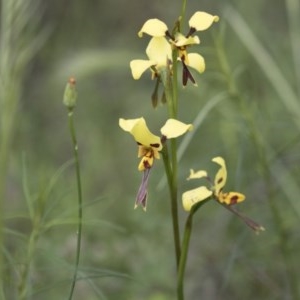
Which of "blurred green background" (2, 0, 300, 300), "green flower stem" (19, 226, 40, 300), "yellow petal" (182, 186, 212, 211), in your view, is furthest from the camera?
"blurred green background" (2, 0, 300, 300)

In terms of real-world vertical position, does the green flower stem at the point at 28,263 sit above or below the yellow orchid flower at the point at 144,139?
below

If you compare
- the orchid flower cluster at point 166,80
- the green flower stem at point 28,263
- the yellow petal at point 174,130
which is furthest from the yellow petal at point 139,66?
the green flower stem at point 28,263

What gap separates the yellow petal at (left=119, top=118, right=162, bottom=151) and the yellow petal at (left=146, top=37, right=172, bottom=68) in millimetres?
112

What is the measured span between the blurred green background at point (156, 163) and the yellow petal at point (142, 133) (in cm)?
32

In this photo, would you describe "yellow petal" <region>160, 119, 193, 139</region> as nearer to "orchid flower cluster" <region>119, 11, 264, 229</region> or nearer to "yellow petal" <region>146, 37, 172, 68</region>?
"orchid flower cluster" <region>119, 11, 264, 229</region>

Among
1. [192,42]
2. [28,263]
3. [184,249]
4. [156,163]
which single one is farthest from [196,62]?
[156,163]

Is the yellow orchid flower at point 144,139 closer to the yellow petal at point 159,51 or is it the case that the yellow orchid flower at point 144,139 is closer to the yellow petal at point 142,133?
the yellow petal at point 142,133

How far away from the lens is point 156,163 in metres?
3.93

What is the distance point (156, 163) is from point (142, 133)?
2315 millimetres

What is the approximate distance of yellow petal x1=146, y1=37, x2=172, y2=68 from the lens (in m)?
1.64

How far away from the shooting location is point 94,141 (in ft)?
14.5

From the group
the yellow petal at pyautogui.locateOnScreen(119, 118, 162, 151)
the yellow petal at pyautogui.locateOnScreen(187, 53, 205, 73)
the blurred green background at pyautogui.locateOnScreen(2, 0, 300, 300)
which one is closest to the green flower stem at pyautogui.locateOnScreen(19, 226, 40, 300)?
the blurred green background at pyautogui.locateOnScreen(2, 0, 300, 300)

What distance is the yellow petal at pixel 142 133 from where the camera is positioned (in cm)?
159

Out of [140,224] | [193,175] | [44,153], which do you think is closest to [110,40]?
[44,153]
